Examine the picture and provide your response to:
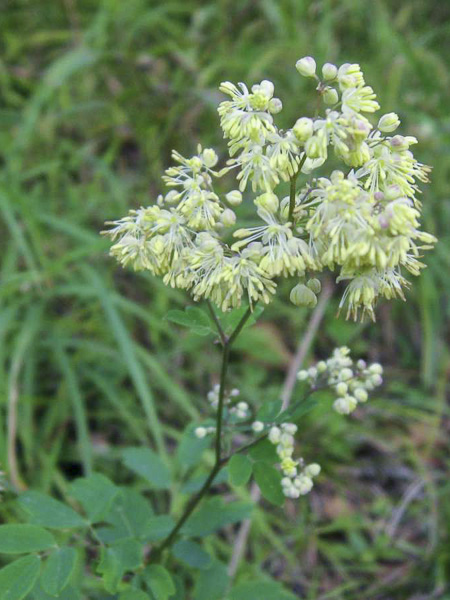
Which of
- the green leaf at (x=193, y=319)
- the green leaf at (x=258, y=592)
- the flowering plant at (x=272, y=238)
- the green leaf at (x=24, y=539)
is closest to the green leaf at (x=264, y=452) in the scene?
the flowering plant at (x=272, y=238)

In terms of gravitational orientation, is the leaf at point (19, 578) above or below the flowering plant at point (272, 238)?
below

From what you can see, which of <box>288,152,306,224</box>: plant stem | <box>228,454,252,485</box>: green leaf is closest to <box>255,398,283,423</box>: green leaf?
<box>228,454,252,485</box>: green leaf

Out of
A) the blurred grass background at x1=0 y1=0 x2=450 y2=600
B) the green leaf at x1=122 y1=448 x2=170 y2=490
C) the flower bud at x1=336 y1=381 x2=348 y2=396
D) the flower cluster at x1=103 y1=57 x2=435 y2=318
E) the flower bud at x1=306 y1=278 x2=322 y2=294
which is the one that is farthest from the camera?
the blurred grass background at x1=0 y1=0 x2=450 y2=600

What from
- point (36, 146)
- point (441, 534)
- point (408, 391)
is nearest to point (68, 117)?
point (36, 146)

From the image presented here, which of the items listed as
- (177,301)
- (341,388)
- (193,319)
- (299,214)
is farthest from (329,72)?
(177,301)

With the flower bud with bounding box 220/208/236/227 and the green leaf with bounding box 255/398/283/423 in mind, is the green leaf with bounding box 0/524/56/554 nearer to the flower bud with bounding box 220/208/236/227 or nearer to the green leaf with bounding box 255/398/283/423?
the green leaf with bounding box 255/398/283/423

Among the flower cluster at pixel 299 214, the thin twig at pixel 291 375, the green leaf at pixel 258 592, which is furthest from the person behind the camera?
the thin twig at pixel 291 375

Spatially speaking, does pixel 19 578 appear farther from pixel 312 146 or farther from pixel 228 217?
pixel 312 146

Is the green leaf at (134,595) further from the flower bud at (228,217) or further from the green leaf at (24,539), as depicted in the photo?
the flower bud at (228,217)
